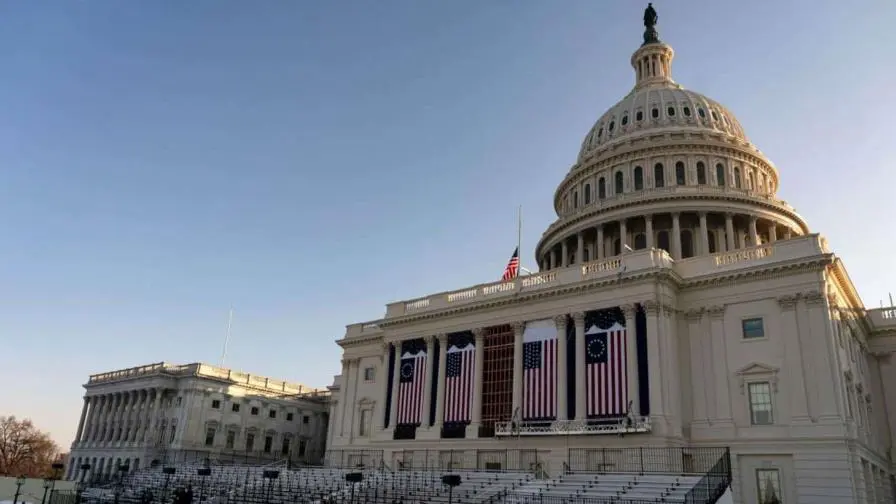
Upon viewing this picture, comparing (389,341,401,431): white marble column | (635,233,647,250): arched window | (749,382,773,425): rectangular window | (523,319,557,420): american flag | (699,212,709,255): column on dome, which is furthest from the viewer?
(635,233,647,250): arched window

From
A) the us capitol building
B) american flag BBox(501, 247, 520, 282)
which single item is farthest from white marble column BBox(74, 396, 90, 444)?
american flag BBox(501, 247, 520, 282)

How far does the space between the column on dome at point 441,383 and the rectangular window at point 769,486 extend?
20.2 meters

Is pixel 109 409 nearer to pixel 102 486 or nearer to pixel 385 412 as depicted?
pixel 102 486

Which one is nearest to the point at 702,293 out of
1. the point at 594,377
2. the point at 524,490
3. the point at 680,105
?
the point at 594,377

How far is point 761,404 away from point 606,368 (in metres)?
8.44

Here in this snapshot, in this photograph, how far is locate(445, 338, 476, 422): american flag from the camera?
149ft

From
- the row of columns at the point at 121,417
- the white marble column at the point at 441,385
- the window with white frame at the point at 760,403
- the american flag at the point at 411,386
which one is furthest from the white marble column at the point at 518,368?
the row of columns at the point at 121,417

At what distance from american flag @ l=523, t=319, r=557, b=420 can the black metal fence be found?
3405mm

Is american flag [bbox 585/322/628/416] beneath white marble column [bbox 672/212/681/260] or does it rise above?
beneath

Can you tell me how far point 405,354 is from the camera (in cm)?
5066

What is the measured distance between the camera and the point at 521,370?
43.1m

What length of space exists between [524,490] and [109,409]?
74.3 metres

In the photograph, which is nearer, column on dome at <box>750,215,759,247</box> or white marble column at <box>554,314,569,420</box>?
white marble column at <box>554,314,569,420</box>

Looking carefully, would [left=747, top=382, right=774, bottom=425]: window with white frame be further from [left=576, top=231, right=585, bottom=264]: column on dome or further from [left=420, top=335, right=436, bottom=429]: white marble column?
[left=576, top=231, right=585, bottom=264]: column on dome
